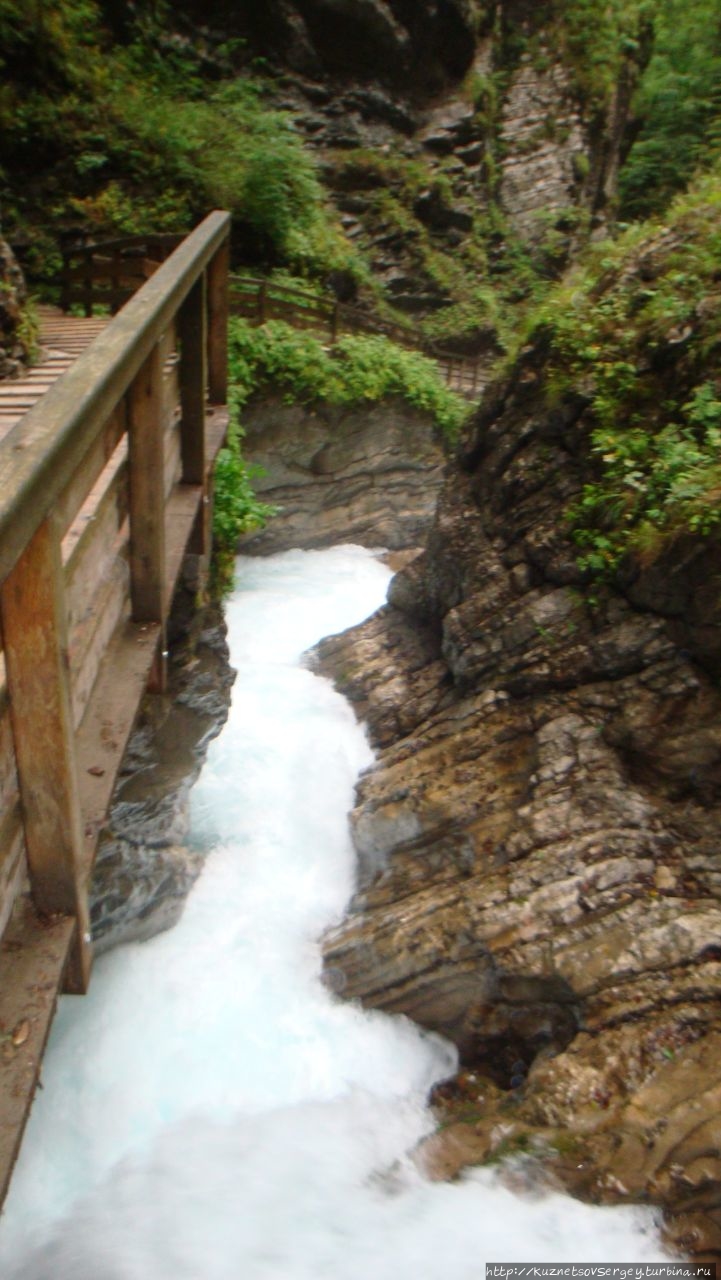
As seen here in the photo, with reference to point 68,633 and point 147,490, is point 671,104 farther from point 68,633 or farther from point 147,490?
point 68,633

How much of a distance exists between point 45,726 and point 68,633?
30cm

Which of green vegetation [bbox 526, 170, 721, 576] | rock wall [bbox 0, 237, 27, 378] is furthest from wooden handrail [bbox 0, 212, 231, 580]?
green vegetation [bbox 526, 170, 721, 576]

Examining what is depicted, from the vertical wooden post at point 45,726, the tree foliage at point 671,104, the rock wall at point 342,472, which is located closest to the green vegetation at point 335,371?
the rock wall at point 342,472

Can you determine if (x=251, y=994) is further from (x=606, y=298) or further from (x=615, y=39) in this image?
(x=615, y=39)

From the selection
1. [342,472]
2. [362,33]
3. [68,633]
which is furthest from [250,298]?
[68,633]

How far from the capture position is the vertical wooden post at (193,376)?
364 centimetres

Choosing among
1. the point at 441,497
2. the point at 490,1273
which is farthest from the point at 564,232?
the point at 490,1273

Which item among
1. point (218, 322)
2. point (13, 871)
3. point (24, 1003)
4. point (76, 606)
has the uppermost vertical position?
point (218, 322)

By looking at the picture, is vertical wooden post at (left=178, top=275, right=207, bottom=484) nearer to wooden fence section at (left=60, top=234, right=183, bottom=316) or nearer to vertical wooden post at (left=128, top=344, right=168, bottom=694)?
vertical wooden post at (left=128, top=344, right=168, bottom=694)

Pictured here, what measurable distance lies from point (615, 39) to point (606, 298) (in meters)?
19.2

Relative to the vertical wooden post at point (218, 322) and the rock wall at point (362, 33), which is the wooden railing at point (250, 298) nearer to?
the vertical wooden post at point (218, 322)

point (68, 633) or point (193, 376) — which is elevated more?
point (193, 376)

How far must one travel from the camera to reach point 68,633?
2080 mm

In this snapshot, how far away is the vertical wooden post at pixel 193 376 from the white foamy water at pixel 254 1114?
155 inches
